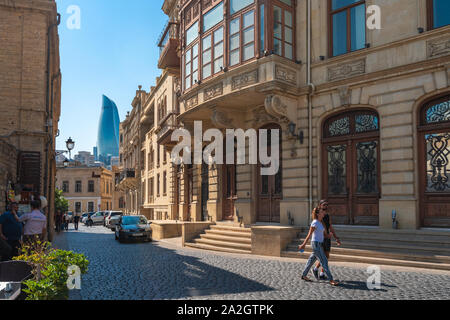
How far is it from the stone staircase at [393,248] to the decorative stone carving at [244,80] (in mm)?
6000

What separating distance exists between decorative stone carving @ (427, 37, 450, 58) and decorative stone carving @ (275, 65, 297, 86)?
458 centimetres

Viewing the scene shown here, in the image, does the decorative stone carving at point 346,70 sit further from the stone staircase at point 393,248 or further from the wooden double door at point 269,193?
the stone staircase at point 393,248

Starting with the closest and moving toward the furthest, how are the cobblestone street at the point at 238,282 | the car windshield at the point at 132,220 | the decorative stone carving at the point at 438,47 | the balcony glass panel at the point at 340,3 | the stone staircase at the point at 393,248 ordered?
the cobblestone street at the point at 238,282 < the stone staircase at the point at 393,248 < the decorative stone carving at the point at 438,47 < the balcony glass panel at the point at 340,3 < the car windshield at the point at 132,220

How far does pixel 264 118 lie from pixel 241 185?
293 centimetres

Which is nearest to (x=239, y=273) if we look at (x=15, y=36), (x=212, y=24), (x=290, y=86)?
(x=290, y=86)

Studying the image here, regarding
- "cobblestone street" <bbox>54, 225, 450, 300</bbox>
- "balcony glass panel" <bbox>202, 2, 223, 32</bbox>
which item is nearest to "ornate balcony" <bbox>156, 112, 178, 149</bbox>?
"balcony glass panel" <bbox>202, 2, 223, 32</bbox>

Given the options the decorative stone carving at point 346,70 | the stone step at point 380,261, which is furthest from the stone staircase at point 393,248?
the decorative stone carving at point 346,70

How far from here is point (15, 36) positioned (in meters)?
18.7

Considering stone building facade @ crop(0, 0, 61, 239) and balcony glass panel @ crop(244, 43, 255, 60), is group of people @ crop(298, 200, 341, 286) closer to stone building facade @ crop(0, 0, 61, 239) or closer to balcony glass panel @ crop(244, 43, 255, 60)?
balcony glass panel @ crop(244, 43, 255, 60)

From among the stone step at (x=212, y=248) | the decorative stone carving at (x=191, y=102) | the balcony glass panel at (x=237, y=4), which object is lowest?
the stone step at (x=212, y=248)

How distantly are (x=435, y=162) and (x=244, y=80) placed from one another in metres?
6.90

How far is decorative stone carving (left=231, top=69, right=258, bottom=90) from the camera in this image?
15039 mm

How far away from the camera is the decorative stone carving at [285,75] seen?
14672 mm
